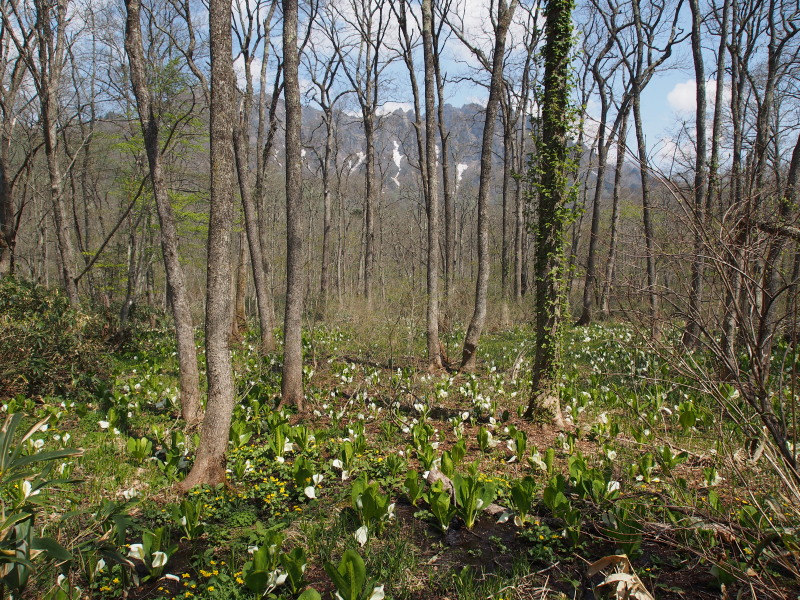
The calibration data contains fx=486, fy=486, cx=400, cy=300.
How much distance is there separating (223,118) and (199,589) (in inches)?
A: 159

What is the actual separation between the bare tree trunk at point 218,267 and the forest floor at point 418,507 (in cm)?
31

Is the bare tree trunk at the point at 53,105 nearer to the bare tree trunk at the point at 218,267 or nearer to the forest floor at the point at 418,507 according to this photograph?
the forest floor at the point at 418,507

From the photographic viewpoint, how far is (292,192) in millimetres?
7367

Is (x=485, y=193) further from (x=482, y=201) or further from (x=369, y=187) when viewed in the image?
(x=369, y=187)

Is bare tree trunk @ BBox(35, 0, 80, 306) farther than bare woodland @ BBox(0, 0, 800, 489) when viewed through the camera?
Yes

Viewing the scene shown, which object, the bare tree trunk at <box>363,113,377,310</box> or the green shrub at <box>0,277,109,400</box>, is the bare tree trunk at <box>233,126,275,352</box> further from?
the bare tree trunk at <box>363,113,377,310</box>

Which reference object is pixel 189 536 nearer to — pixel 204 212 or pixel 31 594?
pixel 31 594

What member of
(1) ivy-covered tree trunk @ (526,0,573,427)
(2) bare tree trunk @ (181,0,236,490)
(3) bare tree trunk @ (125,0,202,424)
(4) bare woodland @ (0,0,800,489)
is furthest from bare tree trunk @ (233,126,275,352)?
(1) ivy-covered tree trunk @ (526,0,573,427)

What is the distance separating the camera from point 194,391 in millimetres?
6723

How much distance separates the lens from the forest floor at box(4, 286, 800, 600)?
3131 mm

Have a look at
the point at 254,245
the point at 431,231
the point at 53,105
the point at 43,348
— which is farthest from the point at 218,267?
the point at 53,105

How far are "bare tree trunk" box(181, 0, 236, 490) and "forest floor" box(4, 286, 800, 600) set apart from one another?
0.31 m

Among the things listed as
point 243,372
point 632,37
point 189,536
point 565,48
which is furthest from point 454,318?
point 189,536

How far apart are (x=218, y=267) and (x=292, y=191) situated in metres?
3.03
